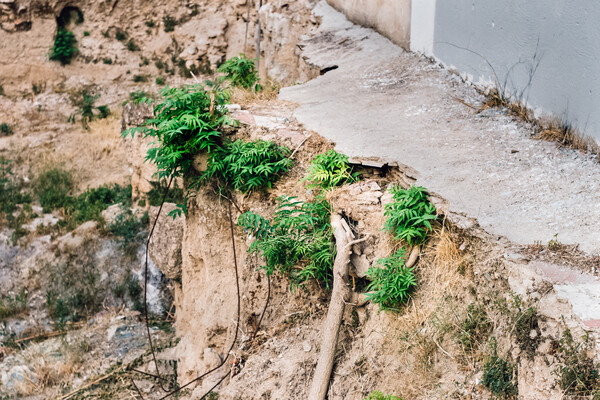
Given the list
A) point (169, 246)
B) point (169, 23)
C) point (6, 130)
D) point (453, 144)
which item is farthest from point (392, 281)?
point (169, 23)

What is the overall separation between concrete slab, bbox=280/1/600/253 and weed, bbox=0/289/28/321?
569 centimetres

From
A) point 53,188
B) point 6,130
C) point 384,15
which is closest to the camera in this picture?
point 384,15

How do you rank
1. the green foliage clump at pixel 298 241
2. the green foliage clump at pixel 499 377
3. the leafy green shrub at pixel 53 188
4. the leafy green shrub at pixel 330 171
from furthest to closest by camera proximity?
the leafy green shrub at pixel 53 188 < the leafy green shrub at pixel 330 171 < the green foliage clump at pixel 298 241 < the green foliage clump at pixel 499 377

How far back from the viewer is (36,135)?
42.3 ft

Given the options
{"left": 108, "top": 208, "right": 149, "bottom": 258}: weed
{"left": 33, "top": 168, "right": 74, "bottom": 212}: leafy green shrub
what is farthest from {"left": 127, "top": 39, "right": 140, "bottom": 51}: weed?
{"left": 108, "top": 208, "right": 149, "bottom": 258}: weed

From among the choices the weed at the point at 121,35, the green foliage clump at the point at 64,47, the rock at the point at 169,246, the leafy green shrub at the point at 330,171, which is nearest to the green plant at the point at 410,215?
the leafy green shrub at the point at 330,171

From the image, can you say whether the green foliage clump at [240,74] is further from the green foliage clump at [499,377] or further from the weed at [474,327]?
the green foliage clump at [499,377]

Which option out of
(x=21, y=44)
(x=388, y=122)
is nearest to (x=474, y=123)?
(x=388, y=122)

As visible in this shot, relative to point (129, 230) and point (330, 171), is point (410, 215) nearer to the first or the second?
point (330, 171)

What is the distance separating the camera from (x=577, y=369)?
2859 millimetres

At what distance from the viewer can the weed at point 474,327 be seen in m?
3.50

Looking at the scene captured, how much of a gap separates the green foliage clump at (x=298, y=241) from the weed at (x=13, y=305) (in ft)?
19.5

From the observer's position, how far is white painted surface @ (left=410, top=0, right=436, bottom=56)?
6.86 meters

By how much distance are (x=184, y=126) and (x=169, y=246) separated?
324 cm
